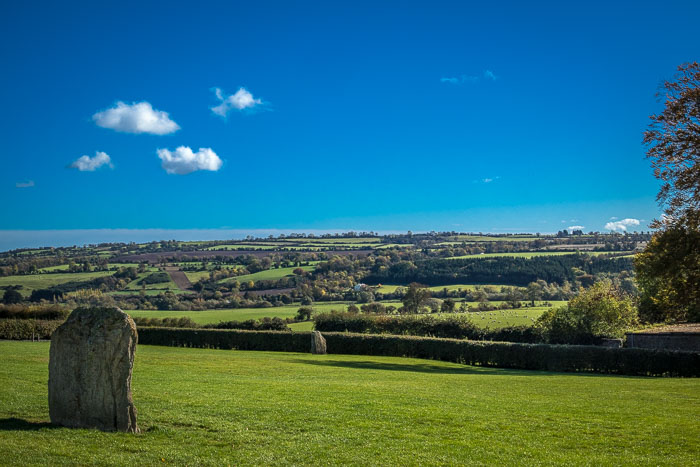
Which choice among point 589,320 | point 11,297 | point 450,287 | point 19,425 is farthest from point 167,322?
point 450,287

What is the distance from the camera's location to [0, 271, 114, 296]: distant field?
79.9 m

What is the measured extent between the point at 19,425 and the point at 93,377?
1.77m

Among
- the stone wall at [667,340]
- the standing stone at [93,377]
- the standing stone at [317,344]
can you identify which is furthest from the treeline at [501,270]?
the standing stone at [93,377]

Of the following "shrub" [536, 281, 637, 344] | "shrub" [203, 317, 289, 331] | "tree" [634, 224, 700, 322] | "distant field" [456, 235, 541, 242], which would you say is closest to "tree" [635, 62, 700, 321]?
"tree" [634, 224, 700, 322]

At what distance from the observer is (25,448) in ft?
31.6

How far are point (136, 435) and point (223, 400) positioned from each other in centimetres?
393

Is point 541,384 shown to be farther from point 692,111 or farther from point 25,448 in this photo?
point 25,448

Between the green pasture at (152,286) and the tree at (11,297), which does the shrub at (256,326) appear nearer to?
the tree at (11,297)

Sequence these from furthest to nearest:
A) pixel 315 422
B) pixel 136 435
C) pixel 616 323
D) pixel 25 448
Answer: pixel 616 323 < pixel 315 422 < pixel 136 435 < pixel 25 448

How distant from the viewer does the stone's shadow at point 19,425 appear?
1102 cm

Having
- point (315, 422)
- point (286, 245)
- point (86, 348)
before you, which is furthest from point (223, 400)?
point (286, 245)

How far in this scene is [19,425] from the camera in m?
11.3

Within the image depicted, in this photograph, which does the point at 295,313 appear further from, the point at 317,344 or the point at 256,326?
the point at 317,344

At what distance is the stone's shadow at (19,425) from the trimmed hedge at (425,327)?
135ft
